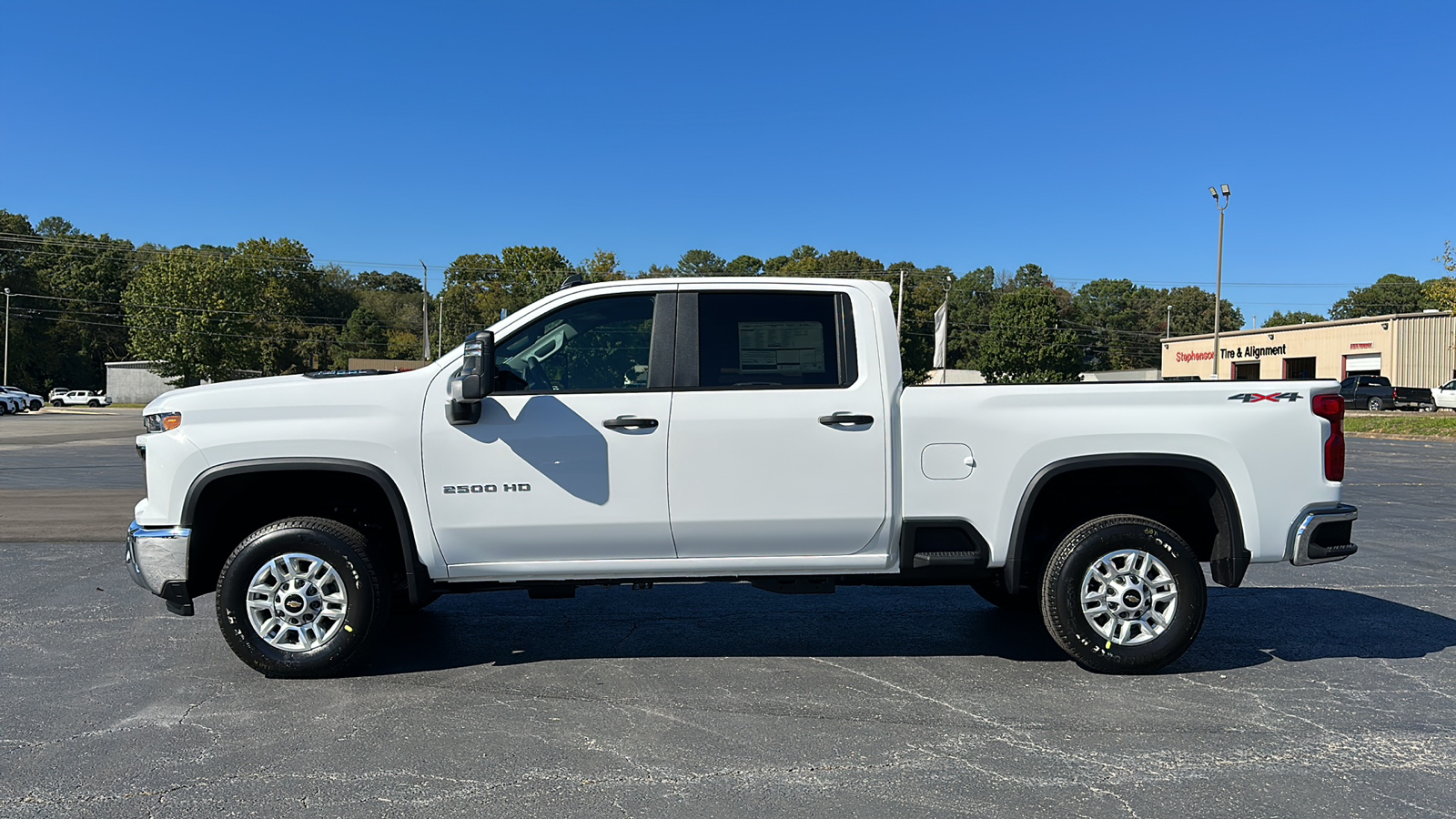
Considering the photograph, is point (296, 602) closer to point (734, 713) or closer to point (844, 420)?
point (734, 713)

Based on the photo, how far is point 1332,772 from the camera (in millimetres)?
3752

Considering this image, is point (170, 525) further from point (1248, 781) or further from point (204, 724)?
point (1248, 781)

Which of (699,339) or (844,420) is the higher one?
(699,339)

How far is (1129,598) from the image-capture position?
16.4 ft

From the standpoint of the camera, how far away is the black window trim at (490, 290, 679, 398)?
15.9ft

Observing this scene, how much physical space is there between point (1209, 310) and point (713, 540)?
120677 mm

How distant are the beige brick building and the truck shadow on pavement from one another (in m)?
42.3

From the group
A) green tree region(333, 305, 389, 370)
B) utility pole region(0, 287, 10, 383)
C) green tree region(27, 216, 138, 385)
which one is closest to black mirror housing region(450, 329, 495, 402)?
utility pole region(0, 287, 10, 383)

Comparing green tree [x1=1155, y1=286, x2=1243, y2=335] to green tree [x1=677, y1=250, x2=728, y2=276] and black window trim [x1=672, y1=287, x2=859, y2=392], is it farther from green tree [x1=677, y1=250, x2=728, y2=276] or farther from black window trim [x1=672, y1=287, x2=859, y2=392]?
black window trim [x1=672, y1=287, x2=859, y2=392]

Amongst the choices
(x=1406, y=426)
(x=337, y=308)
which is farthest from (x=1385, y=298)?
(x=337, y=308)

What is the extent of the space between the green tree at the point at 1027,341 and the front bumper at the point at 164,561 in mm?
66289

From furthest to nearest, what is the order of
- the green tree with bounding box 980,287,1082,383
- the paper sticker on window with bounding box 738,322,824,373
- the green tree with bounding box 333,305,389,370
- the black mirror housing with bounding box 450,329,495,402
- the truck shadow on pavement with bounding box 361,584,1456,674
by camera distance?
1. the green tree with bounding box 333,305,389,370
2. the green tree with bounding box 980,287,1082,383
3. the truck shadow on pavement with bounding box 361,584,1456,674
4. the paper sticker on window with bounding box 738,322,824,373
5. the black mirror housing with bounding box 450,329,495,402

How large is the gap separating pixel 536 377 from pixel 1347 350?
6109cm

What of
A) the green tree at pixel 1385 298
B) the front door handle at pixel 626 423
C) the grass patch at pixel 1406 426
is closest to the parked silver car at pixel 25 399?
the front door handle at pixel 626 423
